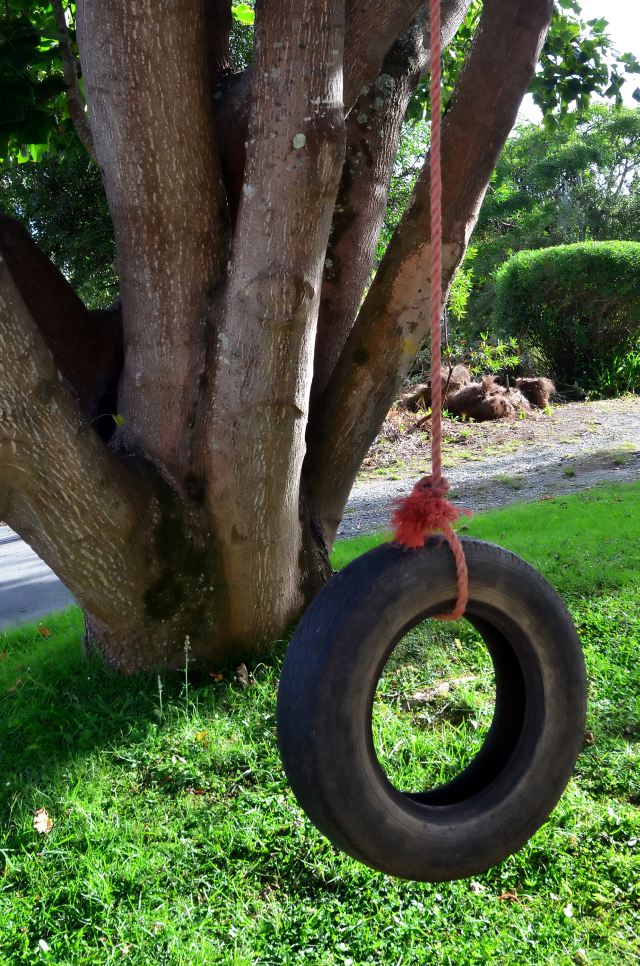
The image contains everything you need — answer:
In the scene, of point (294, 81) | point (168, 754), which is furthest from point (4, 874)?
point (294, 81)

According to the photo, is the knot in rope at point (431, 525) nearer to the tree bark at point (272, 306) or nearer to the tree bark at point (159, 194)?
the tree bark at point (272, 306)

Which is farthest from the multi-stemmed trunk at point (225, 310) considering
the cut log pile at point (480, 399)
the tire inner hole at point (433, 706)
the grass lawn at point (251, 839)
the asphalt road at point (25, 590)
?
the cut log pile at point (480, 399)

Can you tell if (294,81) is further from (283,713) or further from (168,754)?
(168,754)

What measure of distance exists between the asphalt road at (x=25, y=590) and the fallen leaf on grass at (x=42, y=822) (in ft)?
10.1

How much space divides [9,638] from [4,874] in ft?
8.77

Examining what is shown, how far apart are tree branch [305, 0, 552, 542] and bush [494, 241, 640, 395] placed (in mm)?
11055

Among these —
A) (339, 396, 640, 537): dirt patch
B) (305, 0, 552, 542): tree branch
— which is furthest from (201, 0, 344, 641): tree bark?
(339, 396, 640, 537): dirt patch

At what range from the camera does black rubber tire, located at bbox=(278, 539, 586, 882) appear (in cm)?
182

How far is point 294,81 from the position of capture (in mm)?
3328

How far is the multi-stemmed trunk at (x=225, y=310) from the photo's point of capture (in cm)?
340

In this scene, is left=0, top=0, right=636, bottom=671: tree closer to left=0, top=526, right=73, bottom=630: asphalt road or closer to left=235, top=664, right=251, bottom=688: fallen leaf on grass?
left=235, top=664, right=251, bottom=688: fallen leaf on grass

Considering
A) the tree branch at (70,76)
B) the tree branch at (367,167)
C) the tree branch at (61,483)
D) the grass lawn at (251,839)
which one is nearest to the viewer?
the grass lawn at (251,839)

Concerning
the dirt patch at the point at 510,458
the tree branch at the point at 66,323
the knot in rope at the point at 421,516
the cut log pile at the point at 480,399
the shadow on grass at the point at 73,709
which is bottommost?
the shadow on grass at the point at 73,709

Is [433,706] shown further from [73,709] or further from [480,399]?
[480,399]
